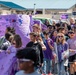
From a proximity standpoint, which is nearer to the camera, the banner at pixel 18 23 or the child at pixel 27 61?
the child at pixel 27 61

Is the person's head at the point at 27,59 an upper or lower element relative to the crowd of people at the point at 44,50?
upper

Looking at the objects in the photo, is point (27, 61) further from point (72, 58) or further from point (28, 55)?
point (72, 58)

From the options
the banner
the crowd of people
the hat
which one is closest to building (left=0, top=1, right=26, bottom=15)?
the banner

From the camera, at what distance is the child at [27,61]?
482cm

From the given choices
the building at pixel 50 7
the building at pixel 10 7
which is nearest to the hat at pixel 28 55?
the building at pixel 10 7

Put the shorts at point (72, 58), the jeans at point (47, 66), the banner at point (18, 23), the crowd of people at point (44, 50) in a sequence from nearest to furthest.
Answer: the crowd of people at point (44, 50)
the shorts at point (72, 58)
the jeans at point (47, 66)
the banner at point (18, 23)

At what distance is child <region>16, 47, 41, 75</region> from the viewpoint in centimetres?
482

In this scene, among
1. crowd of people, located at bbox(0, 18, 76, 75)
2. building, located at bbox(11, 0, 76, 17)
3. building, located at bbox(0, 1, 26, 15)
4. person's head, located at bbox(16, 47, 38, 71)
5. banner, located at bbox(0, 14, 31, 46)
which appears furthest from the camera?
building, located at bbox(11, 0, 76, 17)

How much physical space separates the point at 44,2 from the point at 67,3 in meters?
5.53

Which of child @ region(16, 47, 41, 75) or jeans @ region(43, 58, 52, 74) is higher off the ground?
child @ region(16, 47, 41, 75)

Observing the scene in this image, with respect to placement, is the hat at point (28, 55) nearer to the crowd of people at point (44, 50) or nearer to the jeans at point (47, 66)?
the crowd of people at point (44, 50)

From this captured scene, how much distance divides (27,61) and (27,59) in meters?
0.03

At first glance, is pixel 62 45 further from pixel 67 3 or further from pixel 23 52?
pixel 67 3

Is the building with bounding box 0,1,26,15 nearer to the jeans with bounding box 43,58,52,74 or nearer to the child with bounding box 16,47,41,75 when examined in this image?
the jeans with bounding box 43,58,52,74
